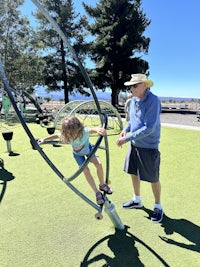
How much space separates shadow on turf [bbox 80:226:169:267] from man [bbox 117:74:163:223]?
0.60m

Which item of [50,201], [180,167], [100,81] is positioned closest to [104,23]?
[100,81]

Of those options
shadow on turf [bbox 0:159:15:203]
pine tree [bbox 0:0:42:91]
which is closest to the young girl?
shadow on turf [bbox 0:159:15:203]

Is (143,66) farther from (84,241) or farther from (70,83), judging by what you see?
(84,241)

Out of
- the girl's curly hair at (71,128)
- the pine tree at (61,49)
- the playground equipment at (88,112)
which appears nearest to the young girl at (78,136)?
the girl's curly hair at (71,128)

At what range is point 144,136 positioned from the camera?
364 cm

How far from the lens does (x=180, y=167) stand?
6875 mm

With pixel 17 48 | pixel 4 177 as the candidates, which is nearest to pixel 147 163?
pixel 4 177

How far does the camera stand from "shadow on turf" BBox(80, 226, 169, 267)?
3.15m

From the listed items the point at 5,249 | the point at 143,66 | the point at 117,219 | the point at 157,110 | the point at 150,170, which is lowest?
the point at 5,249

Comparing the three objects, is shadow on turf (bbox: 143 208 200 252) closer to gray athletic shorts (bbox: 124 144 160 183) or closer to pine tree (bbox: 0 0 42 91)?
gray athletic shorts (bbox: 124 144 160 183)

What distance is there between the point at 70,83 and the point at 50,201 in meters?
26.1

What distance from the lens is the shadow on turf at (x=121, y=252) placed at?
3.15 meters

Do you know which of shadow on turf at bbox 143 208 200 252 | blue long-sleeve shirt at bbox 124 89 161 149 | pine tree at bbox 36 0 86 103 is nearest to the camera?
shadow on turf at bbox 143 208 200 252

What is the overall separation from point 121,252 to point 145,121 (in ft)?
5.46
